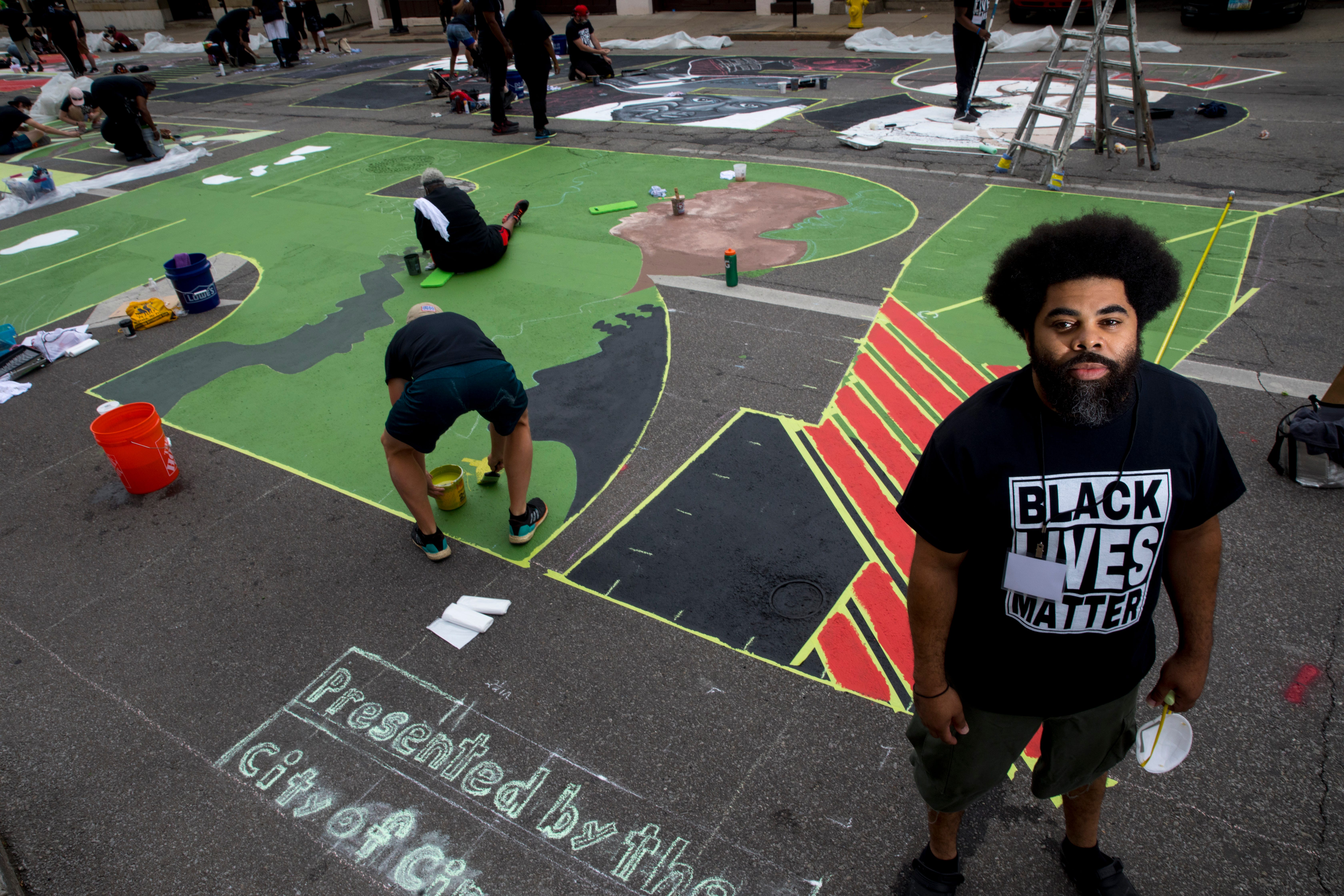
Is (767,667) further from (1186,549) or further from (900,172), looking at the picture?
(900,172)

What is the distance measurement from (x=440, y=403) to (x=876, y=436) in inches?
118

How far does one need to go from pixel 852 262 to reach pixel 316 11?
27.3 metres

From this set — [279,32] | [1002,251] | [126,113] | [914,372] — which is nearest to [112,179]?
[126,113]

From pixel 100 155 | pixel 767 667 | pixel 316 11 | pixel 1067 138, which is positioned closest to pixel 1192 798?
pixel 767 667

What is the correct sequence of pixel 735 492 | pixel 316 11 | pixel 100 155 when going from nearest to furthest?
pixel 735 492 → pixel 100 155 → pixel 316 11

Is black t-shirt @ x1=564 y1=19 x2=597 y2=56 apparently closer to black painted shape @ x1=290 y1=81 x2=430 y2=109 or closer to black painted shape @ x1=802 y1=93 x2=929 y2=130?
black painted shape @ x1=290 y1=81 x2=430 y2=109

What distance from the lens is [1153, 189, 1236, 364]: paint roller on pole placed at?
6.09 metres

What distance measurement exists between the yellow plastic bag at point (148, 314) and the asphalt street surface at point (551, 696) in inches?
66.0

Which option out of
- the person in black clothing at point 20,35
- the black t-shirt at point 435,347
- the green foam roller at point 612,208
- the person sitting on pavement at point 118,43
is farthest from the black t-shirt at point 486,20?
the person sitting on pavement at point 118,43

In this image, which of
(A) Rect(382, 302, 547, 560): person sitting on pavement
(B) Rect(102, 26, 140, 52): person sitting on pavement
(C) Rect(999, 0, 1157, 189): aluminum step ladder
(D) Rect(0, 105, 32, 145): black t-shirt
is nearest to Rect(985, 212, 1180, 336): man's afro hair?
(A) Rect(382, 302, 547, 560): person sitting on pavement

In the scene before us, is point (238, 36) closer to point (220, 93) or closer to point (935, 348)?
point (220, 93)

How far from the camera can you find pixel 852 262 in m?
8.10

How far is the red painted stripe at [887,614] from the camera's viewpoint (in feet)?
12.2

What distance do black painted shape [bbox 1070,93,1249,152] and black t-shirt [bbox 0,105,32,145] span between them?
19.7m
